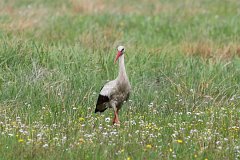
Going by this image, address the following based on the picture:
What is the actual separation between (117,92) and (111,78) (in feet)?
5.24

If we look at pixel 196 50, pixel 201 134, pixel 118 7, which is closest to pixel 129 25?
pixel 118 7

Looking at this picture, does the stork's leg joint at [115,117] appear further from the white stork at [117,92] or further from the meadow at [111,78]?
the meadow at [111,78]

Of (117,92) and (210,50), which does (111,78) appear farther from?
(210,50)

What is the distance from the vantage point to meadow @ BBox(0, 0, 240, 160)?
25.5 feet

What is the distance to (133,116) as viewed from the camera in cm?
942

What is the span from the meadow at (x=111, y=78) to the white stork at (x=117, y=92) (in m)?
0.20

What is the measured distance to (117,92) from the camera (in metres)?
9.30

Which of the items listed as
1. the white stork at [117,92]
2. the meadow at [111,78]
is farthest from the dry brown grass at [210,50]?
the white stork at [117,92]

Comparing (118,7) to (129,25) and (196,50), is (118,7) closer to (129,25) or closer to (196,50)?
(129,25)

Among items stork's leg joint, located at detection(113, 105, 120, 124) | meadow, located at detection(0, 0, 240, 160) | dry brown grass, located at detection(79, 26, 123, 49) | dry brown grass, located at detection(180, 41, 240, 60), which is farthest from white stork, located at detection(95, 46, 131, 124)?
dry brown grass, located at detection(180, 41, 240, 60)

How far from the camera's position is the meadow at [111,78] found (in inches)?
306

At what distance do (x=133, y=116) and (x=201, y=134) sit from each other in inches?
56.2

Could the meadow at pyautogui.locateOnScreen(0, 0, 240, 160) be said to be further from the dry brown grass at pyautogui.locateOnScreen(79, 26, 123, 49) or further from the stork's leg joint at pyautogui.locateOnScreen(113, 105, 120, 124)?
the stork's leg joint at pyautogui.locateOnScreen(113, 105, 120, 124)

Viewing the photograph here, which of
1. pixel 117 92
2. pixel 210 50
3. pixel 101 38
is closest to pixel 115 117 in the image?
pixel 117 92
